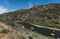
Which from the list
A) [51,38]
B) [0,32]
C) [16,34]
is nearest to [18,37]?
[16,34]

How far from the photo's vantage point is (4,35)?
18.1m

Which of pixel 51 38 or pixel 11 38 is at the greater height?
pixel 11 38

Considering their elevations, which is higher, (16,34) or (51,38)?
(16,34)

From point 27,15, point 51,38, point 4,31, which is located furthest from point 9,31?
point 27,15

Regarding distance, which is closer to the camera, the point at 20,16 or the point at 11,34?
the point at 11,34

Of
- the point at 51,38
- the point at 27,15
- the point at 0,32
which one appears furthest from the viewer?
the point at 27,15

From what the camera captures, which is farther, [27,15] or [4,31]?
[27,15]

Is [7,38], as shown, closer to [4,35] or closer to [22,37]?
[4,35]

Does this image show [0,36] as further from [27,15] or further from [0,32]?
[27,15]

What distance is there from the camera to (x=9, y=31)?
62.8ft

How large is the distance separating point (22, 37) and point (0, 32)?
2.21 m

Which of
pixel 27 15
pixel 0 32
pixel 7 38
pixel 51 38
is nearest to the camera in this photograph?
pixel 7 38

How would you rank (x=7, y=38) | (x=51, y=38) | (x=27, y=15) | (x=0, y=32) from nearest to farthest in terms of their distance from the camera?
1. (x=7, y=38)
2. (x=0, y=32)
3. (x=51, y=38)
4. (x=27, y=15)

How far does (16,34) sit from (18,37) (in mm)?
336
